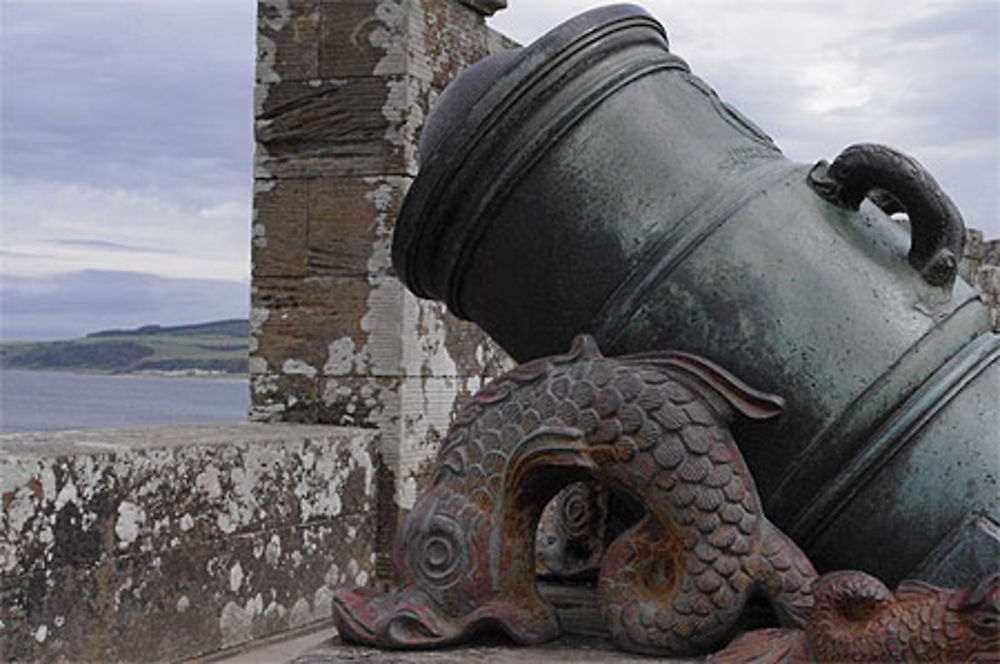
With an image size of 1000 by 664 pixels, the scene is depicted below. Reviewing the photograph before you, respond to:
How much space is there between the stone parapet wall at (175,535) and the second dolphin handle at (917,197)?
2.55 metres

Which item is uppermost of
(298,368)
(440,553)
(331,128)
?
(331,128)

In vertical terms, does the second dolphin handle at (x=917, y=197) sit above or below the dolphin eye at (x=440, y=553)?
above

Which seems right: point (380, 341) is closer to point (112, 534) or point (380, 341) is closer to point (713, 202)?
point (112, 534)

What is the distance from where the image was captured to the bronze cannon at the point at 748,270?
2465 millimetres

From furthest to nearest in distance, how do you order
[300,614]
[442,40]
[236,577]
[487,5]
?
[487,5] → [442,40] → [300,614] → [236,577]

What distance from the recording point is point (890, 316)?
2531 mm

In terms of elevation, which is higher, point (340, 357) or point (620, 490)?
point (340, 357)

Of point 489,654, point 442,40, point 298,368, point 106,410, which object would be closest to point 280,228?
point 298,368

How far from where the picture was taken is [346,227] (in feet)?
19.6

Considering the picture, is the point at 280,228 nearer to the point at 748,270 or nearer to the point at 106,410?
the point at 748,270

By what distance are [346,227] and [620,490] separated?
367cm

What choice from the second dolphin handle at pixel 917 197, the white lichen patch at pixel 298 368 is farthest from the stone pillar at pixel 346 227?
the second dolphin handle at pixel 917 197

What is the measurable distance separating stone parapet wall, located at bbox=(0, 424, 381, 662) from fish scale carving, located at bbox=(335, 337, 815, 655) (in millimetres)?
1734

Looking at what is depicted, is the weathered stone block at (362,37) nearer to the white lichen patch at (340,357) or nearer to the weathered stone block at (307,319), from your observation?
the weathered stone block at (307,319)
